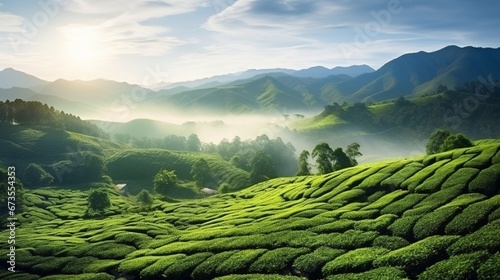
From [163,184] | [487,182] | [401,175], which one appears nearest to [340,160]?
[401,175]

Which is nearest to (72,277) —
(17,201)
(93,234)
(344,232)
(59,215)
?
(93,234)

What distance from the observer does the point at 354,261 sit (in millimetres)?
35531

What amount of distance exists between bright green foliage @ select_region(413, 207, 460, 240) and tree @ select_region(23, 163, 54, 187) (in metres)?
174

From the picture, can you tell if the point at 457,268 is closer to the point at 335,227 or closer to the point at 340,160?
the point at 335,227

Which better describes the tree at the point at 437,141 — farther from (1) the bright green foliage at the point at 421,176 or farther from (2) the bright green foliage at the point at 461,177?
(2) the bright green foliage at the point at 461,177

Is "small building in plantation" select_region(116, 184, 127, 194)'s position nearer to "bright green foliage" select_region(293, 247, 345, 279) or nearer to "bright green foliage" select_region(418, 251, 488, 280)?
"bright green foliage" select_region(293, 247, 345, 279)

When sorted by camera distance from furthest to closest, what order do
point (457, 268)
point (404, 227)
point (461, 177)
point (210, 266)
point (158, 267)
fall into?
point (461, 177)
point (158, 267)
point (210, 266)
point (404, 227)
point (457, 268)

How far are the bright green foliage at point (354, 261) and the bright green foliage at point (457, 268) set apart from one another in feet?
17.1

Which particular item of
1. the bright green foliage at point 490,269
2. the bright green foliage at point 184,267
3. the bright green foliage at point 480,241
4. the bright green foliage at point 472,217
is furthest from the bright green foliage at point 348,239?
the bright green foliage at point 184,267

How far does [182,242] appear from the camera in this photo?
55844mm

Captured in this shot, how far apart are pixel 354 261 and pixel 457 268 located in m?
9.06

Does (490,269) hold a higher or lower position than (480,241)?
lower

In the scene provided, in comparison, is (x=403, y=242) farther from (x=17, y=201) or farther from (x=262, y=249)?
(x=17, y=201)

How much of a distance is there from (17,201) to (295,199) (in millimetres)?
88556
